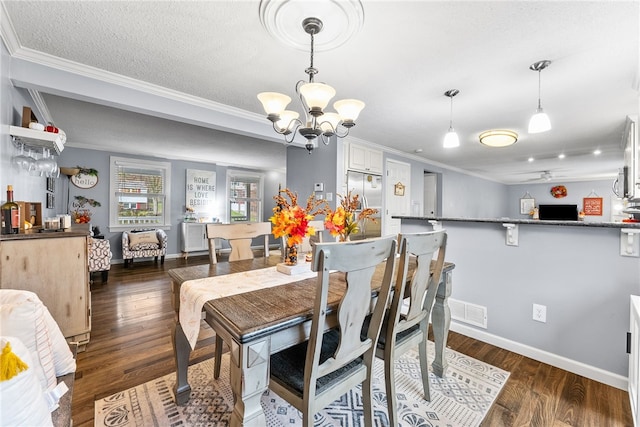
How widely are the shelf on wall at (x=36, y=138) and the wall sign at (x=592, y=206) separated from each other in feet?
38.9

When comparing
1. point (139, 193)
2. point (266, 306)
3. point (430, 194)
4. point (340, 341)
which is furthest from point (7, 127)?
point (430, 194)

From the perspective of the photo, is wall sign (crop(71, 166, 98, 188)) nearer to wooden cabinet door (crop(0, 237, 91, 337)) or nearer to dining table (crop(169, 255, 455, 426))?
wooden cabinet door (crop(0, 237, 91, 337))

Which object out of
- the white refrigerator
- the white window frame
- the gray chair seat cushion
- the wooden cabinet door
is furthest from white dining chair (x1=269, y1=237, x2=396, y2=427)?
the white window frame

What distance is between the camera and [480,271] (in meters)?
2.45

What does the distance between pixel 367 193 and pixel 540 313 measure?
2.71m

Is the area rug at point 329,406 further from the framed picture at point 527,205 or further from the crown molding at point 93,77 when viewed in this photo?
the framed picture at point 527,205

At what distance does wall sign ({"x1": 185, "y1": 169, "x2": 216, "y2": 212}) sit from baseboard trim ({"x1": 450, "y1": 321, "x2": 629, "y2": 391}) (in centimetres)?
599

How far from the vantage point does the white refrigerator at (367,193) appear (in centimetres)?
413

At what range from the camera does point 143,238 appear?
523 cm

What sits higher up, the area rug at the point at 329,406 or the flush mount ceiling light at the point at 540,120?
the flush mount ceiling light at the point at 540,120

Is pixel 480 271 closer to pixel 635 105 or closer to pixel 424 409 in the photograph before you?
pixel 424 409

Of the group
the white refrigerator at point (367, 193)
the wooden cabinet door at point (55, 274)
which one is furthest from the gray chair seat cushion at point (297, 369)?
the white refrigerator at point (367, 193)

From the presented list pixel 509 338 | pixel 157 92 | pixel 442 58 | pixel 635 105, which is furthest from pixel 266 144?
pixel 635 105

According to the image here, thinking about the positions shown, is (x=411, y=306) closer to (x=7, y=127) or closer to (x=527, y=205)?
(x=7, y=127)
